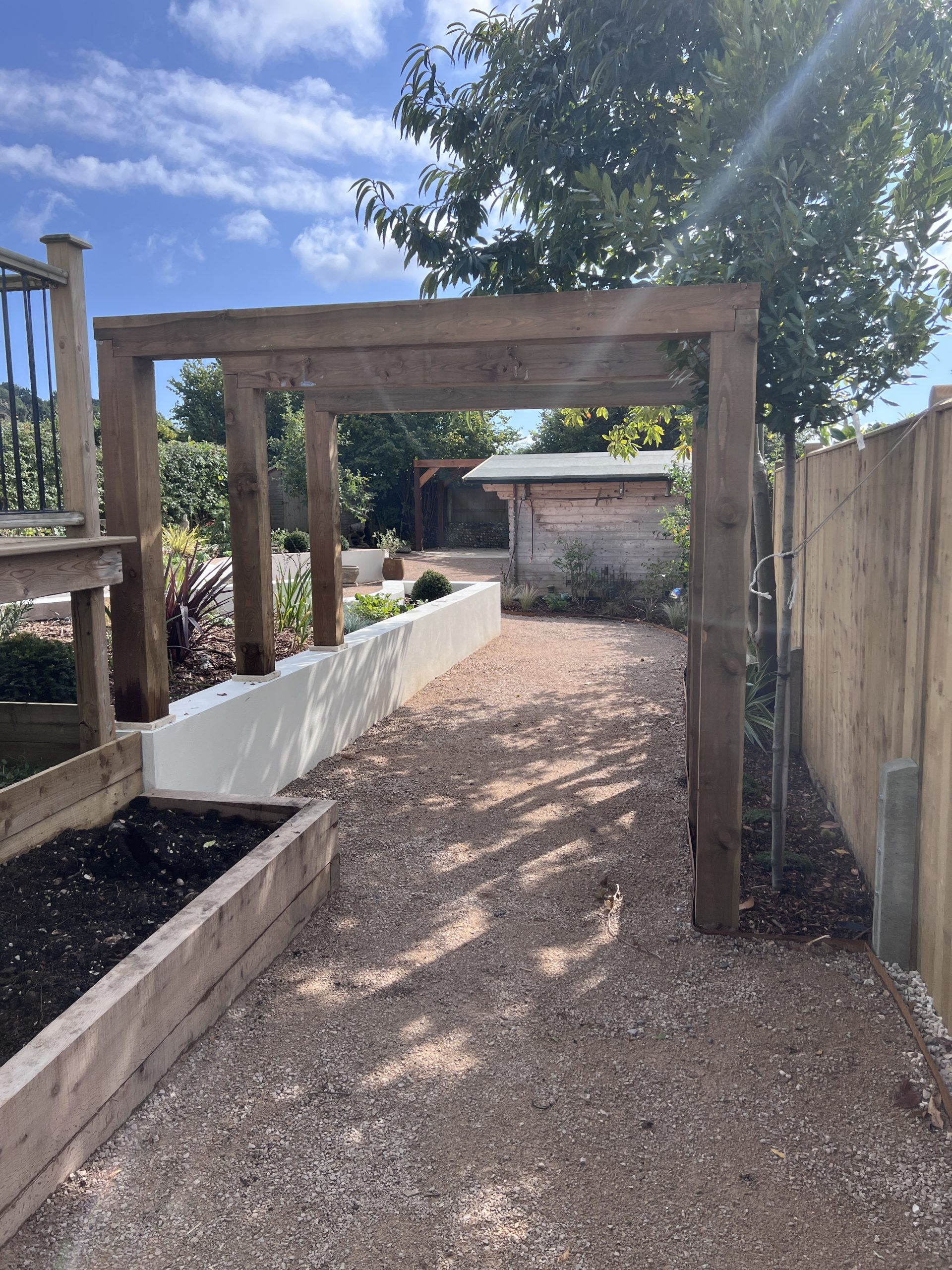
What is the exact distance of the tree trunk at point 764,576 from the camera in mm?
5824

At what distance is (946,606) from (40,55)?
1339cm

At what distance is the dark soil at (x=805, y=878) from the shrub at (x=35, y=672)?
3.30 meters

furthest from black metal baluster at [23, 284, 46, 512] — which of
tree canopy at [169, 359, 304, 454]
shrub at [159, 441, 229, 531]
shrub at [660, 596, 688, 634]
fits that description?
tree canopy at [169, 359, 304, 454]

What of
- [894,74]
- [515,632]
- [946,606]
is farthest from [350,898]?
[515,632]

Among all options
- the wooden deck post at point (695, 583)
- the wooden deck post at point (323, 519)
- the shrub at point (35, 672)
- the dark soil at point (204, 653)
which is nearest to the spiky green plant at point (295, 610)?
the dark soil at point (204, 653)

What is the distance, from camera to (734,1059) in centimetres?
247

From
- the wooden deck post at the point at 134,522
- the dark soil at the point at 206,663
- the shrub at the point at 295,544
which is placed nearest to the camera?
the wooden deck post at the point at 134,522

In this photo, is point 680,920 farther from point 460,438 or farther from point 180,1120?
point 460,438

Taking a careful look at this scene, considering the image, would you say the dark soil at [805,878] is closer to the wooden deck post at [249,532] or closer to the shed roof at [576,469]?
the wooden deck post at [249,532]

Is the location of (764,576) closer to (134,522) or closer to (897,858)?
(897,858)

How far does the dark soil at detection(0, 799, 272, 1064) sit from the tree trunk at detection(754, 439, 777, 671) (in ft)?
12.4

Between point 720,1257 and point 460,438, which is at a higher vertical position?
point 460,438

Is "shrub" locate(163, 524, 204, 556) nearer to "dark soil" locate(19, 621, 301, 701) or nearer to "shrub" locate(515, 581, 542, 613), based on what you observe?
"dark soil" locate(19, 621, 301, 701)

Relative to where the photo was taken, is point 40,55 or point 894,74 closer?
point 894,74
